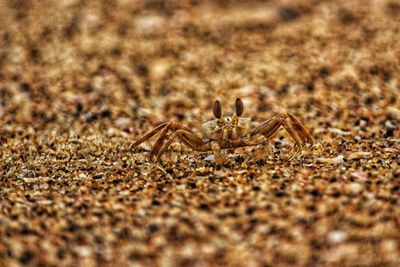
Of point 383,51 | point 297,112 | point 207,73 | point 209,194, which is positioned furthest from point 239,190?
point 383,51

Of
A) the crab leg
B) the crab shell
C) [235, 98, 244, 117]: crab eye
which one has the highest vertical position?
[235, 98, 244, 117]: crab eye

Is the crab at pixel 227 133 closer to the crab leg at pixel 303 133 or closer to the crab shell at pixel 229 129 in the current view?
the crab shell at pixel 229 129

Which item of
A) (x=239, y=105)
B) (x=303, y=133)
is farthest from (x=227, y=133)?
(x=303, y=133)

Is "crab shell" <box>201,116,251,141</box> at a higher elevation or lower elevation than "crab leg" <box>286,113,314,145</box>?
higher

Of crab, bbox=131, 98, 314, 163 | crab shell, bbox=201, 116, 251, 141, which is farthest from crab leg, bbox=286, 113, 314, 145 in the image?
crab shell, bbox=201, 116, 251, 141

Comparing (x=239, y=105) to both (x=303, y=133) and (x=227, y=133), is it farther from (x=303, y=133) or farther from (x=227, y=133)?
(x=303, y=133)

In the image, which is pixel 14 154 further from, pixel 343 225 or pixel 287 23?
pixel 287 23

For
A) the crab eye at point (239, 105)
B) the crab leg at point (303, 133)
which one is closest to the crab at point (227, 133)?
the crab eye at point (239, 105)

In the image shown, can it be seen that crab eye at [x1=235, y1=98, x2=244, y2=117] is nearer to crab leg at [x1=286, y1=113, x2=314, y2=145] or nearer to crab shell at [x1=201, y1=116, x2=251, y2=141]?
crab shell at [x1=201, y1=116, x2=251, y2=141]
